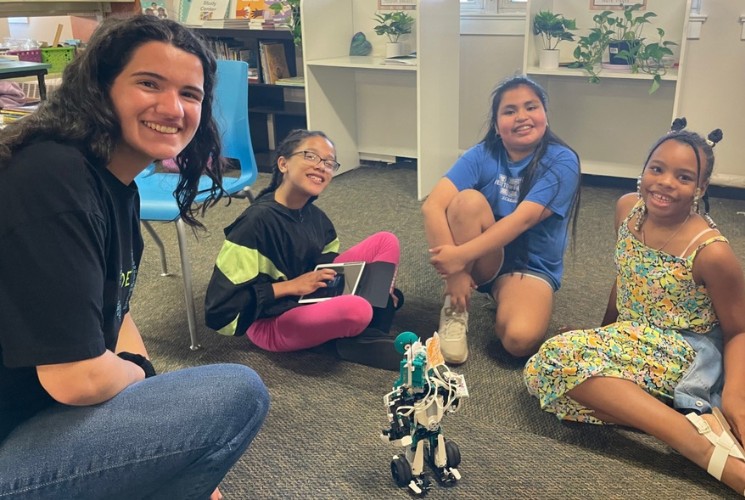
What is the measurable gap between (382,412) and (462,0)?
270 centimetres

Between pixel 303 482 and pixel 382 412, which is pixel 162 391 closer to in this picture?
pixel 303 482

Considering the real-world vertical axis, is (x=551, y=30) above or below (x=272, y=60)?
above

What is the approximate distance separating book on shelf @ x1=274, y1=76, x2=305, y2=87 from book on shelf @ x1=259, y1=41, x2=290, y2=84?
30 millimetres

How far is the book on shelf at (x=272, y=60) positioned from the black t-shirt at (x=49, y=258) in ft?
9.63

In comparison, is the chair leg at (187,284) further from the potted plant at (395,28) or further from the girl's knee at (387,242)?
the potted plant at (395,28)

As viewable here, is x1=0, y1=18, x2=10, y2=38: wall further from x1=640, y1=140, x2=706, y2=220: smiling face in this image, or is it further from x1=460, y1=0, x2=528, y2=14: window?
x1=640, y1=140, x2=706, y2=220: smiling face

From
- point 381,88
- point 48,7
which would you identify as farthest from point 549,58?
point 48,7

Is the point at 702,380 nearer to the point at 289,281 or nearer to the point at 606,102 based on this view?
the point at 289,281

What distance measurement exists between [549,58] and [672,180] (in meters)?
1.86

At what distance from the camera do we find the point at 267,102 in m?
3.97

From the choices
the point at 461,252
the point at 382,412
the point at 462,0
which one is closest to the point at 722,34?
the point at 462,0

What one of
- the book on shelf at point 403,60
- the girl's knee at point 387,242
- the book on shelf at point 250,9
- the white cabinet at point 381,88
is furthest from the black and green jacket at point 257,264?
the book on shelf at point 250,9

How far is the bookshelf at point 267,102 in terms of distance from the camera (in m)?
3.83

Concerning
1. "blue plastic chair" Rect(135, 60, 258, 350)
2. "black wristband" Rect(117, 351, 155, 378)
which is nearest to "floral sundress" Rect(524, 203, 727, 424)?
"black wristband" Rect(117, 351, 155, 378)
